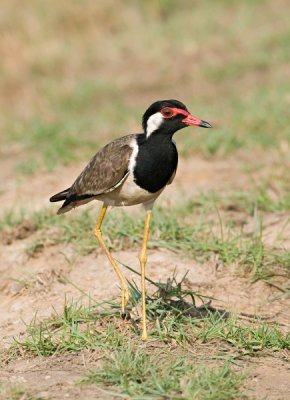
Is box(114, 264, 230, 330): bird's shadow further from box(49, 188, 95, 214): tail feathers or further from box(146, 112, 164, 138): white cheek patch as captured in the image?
box(146, 112, 164, 138): white cheek patch

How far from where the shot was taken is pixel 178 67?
11914 mm

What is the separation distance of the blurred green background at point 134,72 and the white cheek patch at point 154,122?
361cm

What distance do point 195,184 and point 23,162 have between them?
2.07 m

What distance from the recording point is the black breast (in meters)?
4.53

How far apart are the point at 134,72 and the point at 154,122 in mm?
7641

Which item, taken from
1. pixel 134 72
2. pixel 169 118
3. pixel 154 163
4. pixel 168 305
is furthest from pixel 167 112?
pixel 134 72

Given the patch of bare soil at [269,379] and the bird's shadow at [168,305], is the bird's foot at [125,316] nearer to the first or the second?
the bird's shadow at [168,305]

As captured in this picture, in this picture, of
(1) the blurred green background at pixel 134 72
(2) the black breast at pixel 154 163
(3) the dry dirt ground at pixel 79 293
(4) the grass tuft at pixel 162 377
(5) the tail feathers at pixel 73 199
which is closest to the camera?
(4) the grass tuft at pixel 162 377

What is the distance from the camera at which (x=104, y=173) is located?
4738 millimetres

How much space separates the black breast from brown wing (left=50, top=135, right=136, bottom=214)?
0.11 meters

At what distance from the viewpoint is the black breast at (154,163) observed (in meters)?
4.53

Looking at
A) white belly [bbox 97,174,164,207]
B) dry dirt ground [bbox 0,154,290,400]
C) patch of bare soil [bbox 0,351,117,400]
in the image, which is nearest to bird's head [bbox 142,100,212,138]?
white belly [bbox 97,174,164,207]

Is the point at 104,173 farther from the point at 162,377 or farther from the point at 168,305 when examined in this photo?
the point at 162,377

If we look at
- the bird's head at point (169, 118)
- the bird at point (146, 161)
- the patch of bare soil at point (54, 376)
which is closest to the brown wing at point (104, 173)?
the bird at point (146, 161)
